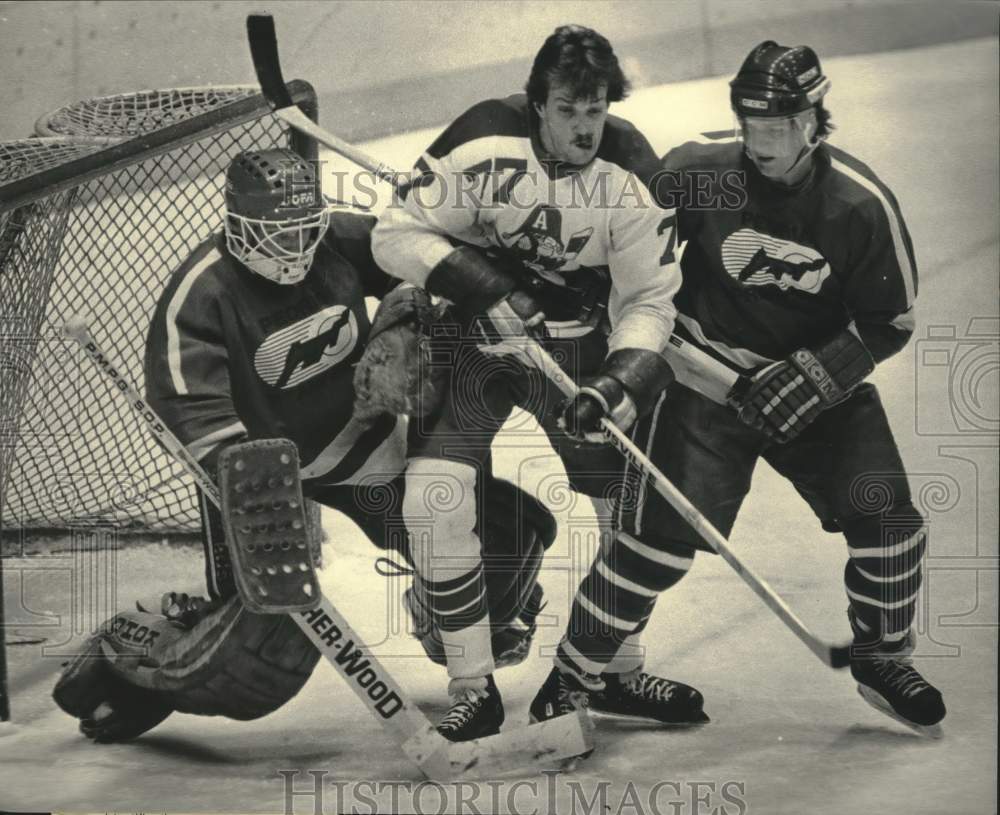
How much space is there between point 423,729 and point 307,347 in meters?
0.69

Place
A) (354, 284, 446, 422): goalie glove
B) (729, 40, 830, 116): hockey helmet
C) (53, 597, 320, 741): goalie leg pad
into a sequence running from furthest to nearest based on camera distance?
1. (53, 597, 320, 741): goalie leg pad
2. (354, 284, 446, 422): goalie glove
3. (729, 40, 830, 116): hockey helmet

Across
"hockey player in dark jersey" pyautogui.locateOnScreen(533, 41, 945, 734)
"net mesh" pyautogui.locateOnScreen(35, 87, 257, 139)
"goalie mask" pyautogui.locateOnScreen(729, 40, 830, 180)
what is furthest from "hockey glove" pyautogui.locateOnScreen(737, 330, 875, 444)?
"net mesh" pyautogui.locateOnScreen(35, 87, 257, 139)

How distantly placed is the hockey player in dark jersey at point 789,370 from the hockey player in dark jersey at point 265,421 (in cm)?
21

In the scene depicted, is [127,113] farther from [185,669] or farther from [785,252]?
[785,252]

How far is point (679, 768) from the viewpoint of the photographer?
2.82 meters

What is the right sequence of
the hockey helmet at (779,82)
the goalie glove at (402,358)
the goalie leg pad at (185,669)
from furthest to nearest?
1. the goalie leg pad at (185,669)
2. the goalie glove at (402,358)
3. the hockey helmet at (779,82)

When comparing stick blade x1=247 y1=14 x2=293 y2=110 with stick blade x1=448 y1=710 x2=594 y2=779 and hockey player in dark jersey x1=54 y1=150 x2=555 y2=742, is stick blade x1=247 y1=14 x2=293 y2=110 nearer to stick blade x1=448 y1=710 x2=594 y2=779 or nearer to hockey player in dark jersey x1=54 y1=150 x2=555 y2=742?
hockey player in dark jersey x1=54 y1=150 x2=555 y2=742

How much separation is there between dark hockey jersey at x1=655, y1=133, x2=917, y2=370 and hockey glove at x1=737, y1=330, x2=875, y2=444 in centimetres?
2

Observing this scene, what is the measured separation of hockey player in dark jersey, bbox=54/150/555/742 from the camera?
2.67 metres

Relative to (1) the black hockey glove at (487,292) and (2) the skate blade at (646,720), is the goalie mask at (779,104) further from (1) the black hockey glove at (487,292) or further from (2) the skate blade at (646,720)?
(2) the skate blade at (646,720)

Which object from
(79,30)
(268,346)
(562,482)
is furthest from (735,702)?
(79,30)

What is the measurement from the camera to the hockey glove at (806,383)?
2.66m

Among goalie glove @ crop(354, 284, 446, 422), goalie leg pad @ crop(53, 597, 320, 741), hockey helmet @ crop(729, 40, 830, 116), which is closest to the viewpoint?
hockey helmet @ crop(729, 40, 830, 116)

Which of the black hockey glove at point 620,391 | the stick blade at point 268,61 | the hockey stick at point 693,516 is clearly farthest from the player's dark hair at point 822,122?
the stick blade at point 268,61
